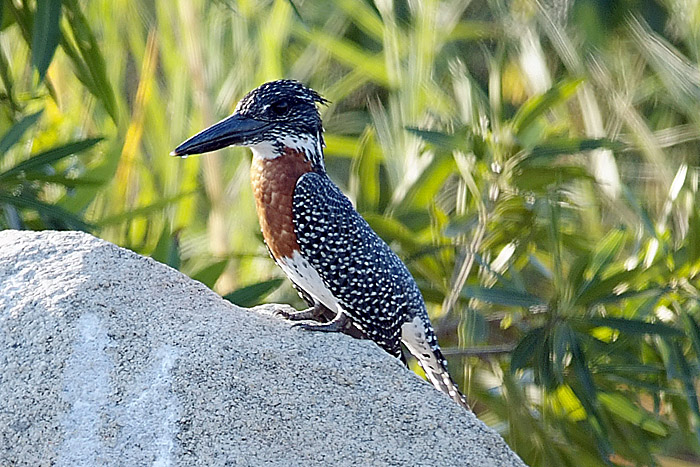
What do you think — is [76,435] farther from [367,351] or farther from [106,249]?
[367,351]

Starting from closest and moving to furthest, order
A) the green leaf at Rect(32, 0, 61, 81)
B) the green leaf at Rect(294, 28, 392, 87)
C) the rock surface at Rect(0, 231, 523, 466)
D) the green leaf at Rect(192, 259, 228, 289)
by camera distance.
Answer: the rock surface at Rect(0, 231, 523, 466) → the green leaf at Rect(32, 0, 61, 81) → the green leaf at Rect(192, 259, 228, 289) → the green leaf at Rect(294, 28, 392, 87)

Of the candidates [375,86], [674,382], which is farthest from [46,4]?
[375,86]

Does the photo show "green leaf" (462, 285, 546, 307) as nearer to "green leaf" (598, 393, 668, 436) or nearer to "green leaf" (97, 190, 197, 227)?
"green leaf" (598, 393, 668, 436)

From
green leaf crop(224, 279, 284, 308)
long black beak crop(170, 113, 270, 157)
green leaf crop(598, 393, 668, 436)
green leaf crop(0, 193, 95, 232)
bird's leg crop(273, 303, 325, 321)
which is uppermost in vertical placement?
long black beak crop(170, 113, 270, 157)

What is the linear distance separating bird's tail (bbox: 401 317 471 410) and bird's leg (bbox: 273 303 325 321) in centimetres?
26

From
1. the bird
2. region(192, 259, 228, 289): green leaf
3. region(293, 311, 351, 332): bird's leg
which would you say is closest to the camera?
region(293, 311, 351, 332): bird's leg

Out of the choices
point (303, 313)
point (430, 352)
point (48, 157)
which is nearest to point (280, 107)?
point (303, 313)

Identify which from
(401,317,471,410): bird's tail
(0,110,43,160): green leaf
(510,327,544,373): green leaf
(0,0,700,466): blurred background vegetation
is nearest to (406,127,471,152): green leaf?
(0,0,700,466): blurred background vegetation

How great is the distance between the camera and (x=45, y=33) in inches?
133

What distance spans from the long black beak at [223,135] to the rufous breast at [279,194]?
0.39ft

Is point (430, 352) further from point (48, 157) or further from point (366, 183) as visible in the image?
point (48, 157)

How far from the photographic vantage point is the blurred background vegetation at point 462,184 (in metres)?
3.56

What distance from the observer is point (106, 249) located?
8.16ft

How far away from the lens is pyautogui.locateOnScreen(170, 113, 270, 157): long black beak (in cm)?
257
